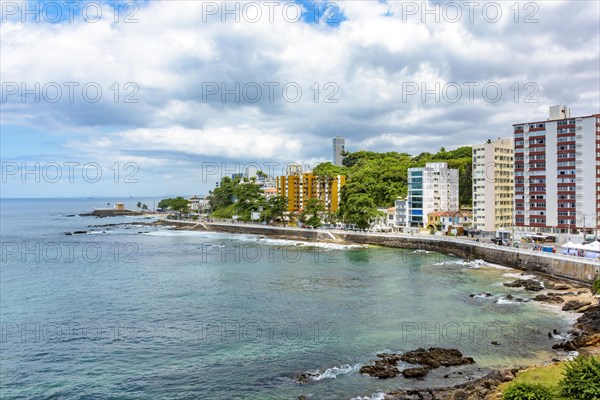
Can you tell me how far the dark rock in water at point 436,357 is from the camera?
1200 inches

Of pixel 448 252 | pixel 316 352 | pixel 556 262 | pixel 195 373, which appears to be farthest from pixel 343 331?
pixel 448 252

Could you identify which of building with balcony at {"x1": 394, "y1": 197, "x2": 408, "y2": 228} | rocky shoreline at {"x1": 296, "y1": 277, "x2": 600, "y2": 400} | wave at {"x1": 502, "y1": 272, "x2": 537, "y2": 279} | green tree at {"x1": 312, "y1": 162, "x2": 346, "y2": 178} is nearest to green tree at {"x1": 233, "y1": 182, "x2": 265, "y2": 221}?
green tree at {"x1": 312, "y1": 162, "x2": 346, "y2": 178}

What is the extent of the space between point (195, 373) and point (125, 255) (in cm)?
6475

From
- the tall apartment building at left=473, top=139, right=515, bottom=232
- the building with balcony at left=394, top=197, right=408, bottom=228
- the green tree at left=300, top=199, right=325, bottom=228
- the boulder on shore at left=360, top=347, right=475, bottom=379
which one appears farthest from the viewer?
the green tree at left=300, top=199, right=325, bottom=228

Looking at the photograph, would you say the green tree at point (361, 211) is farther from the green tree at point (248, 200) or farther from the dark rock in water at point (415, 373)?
the dark rock in water at point (415, 373)

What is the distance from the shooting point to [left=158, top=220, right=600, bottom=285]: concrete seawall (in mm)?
54875

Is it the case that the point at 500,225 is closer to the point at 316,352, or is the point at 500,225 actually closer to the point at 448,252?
the point at 448,252

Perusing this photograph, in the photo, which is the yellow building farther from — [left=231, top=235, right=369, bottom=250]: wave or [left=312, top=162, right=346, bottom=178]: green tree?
[left=231, top=235, right=369, bottom=250]: wave

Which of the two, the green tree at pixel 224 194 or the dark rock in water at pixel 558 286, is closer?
the dark rock in water at pixel 558 286

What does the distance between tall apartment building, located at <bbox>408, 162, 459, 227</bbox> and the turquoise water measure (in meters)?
32.1

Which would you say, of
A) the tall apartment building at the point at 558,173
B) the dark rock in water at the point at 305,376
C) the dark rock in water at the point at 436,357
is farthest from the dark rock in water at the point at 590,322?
the tall apartment building at the point at 558,173

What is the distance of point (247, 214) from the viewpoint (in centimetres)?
15550

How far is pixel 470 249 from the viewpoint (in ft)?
257

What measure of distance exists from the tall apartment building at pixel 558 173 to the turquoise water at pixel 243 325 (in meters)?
19.4
